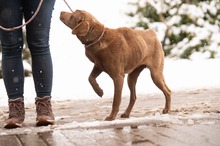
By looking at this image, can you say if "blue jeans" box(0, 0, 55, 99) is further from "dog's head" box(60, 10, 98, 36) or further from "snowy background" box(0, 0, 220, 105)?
"snowy background" box(0, 0, 220, 105)

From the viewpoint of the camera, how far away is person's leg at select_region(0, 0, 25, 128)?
3.55 m

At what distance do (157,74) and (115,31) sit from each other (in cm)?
61

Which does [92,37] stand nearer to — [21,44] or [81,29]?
[81,29]

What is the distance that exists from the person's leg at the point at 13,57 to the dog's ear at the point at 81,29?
48 cm

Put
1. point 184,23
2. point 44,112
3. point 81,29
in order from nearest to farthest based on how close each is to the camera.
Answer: point 81,29 < point 44,112 < point 184,23

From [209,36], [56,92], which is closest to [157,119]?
[56,92]

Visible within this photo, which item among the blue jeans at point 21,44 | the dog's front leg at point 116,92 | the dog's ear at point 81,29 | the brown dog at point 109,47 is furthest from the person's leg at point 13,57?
the dog's front leg at point 116,92

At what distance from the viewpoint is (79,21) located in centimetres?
355

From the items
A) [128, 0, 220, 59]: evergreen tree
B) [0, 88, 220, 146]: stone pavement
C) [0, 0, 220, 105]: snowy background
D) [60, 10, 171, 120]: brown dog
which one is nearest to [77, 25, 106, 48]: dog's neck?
[60, 10, 171, 120]: brown dog

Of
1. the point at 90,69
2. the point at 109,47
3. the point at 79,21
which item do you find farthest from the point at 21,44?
the point at 90,69

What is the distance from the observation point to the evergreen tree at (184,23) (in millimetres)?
12102

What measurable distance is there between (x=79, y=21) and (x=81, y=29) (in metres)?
0.09

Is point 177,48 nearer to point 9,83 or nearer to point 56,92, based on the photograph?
point 56,92

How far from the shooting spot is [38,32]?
11.9 ft
